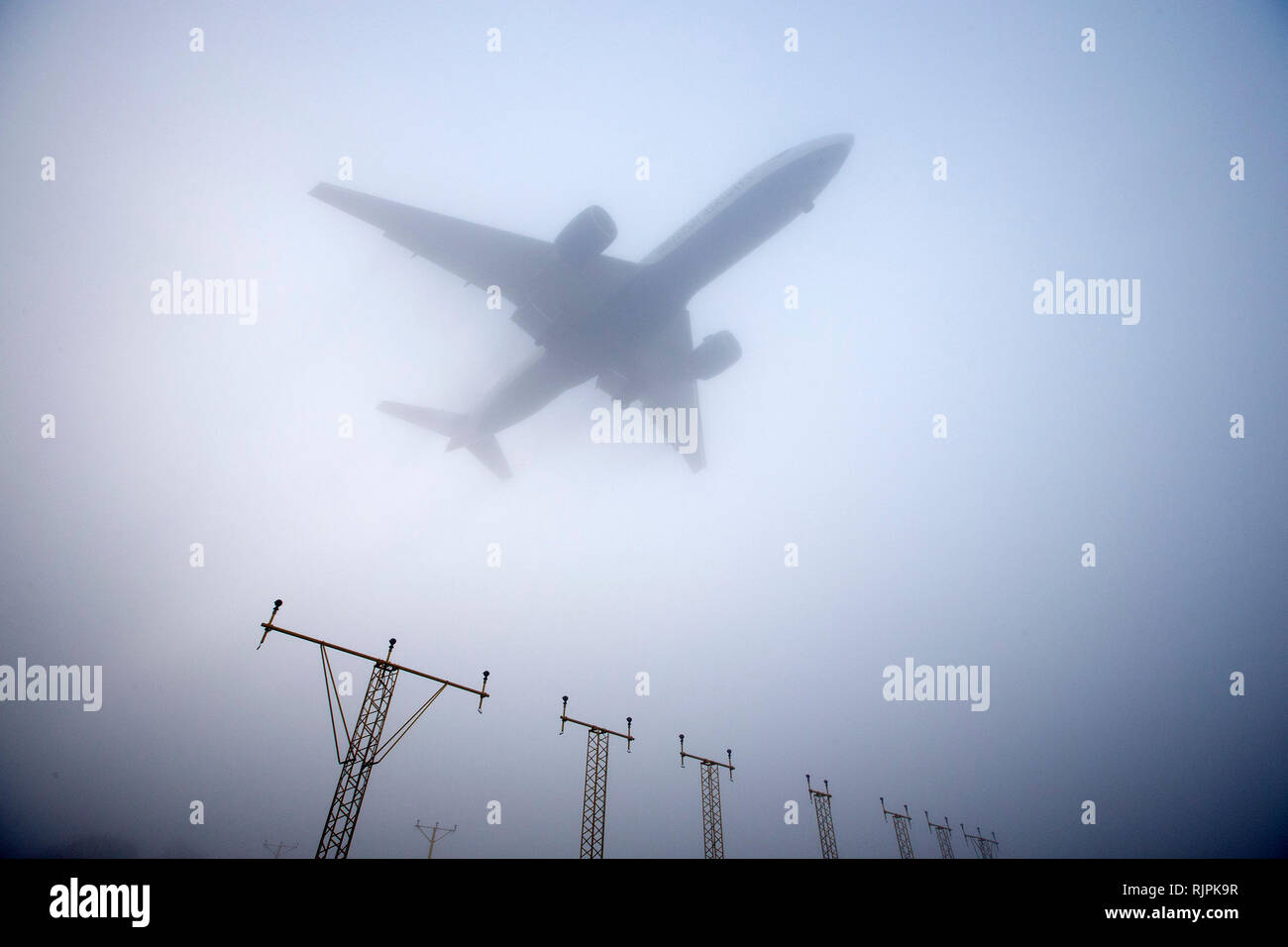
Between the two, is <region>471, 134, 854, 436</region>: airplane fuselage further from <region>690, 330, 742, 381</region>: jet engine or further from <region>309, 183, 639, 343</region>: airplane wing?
<region>690, 330, 742, 381</region>: jet engine

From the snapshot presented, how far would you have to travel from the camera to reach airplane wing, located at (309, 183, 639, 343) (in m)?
21.8

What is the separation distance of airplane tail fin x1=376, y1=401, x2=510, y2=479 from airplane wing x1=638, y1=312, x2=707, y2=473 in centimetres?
941

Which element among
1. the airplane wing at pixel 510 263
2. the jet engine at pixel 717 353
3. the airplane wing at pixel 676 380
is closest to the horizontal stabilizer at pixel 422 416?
the airplane wing at pixel 510 263

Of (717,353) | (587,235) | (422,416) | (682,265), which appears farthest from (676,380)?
(422,416)

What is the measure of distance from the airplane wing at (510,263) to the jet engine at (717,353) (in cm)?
543

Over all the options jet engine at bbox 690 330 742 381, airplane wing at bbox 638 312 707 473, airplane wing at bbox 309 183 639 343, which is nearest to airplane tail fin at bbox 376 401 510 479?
airplane wing at bbox 309 183 639 343

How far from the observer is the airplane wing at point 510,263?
21797mm

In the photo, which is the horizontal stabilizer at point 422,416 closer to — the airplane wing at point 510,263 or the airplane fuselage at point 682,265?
the airplane fuselage at point 682,265

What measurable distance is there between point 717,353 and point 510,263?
1085 centimetres

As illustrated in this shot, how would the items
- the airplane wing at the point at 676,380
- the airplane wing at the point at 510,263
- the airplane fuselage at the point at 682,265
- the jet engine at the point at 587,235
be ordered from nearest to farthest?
the jet engine at the point at 587,235 → the airplane fuselage at the point at 682,265 → the airplane wing at the point at 510,263 → the airplane wing at the point at 676,380

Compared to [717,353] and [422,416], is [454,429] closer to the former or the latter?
[422,416]
